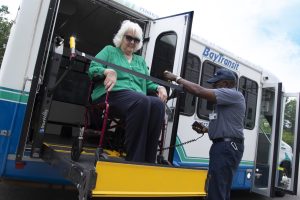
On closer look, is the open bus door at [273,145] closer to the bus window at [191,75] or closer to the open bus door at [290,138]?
the open bus door at [290,138]

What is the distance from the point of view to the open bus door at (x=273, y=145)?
667cm

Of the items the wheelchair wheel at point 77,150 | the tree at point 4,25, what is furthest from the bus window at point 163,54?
the tree at point 4,25

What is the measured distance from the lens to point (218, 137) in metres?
3.74

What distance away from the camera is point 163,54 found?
4836mm

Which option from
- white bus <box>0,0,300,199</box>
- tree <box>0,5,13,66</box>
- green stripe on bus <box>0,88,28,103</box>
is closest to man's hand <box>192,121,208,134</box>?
white bus <box>0,0,300,199</box>

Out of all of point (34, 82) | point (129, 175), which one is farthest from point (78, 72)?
point (129, 175)

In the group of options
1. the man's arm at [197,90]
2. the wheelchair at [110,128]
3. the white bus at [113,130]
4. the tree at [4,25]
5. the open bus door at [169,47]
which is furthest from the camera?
the tree at [4,25]

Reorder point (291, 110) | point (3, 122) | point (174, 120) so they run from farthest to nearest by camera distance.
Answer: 1. point (291, 110)
2. point (174, 120)
3. point (3, 122)

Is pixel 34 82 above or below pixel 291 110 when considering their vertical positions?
below

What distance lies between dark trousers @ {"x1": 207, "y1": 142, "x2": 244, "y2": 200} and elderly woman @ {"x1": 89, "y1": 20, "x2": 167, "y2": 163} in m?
0.71

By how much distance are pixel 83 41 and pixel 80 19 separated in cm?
60

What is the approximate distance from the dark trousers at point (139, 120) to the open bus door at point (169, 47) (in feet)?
2.61

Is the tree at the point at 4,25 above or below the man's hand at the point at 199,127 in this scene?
above

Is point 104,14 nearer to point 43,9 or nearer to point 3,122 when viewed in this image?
point 43,9
